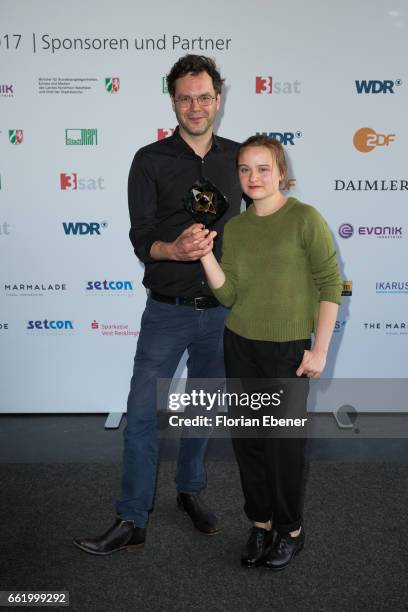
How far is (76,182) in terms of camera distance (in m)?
3.83

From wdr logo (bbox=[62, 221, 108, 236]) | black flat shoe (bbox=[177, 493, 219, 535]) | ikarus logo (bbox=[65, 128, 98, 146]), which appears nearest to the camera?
black flat shoe (bbox=[177, 493, 219, 535])

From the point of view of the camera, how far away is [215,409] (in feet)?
9.38

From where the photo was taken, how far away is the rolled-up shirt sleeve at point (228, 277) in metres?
2.36

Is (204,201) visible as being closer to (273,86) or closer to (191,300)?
(191,300)

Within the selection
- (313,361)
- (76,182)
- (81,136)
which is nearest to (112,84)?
(81,136)

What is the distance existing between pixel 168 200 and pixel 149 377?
29.8 inches

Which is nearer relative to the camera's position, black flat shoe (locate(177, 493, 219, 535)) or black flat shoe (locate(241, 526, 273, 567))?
black flat shoe (locate(241, 526, 273, 567))

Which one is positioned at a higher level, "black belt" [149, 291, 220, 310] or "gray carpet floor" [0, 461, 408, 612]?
"black belt" [149, 291, 220, 310]

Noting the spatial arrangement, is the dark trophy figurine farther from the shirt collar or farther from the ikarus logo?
the ikarus logo

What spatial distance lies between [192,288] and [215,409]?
1.97 feet

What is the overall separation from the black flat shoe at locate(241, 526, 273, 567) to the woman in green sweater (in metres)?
0.04

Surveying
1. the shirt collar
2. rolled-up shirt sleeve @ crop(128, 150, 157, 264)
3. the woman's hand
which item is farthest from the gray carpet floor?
the shirt collar

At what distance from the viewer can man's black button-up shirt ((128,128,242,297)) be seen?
8.54 ft

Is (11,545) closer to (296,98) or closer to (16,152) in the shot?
(16,152)
